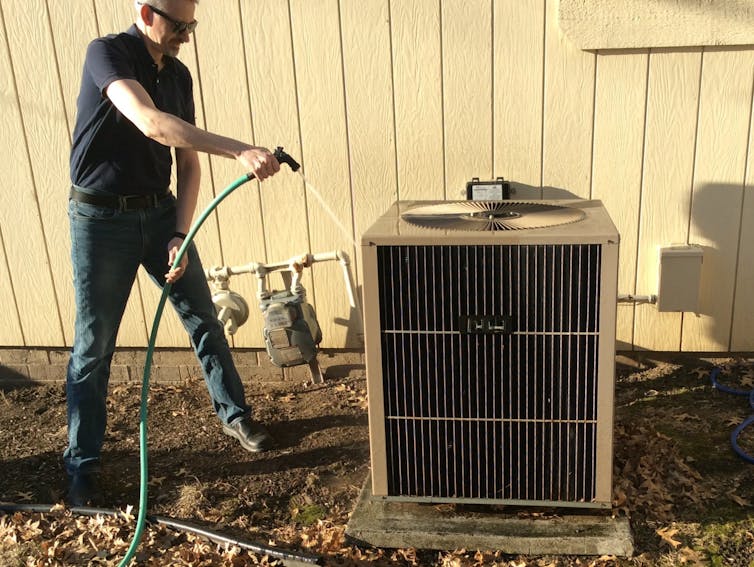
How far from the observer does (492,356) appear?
260cm

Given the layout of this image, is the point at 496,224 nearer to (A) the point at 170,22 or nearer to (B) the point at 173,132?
(B) the point at 173,132

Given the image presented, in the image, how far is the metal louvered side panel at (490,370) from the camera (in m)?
2.52

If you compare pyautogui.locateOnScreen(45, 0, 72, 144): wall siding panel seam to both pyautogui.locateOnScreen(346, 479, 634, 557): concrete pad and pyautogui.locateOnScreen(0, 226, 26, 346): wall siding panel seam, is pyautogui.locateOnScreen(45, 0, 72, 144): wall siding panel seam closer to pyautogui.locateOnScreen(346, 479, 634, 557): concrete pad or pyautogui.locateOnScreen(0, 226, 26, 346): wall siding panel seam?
pyautogui.locateOnScreen(0, 226, 26, 346): wall siding panel seam

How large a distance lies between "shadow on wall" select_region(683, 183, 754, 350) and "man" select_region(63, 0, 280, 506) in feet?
7.30

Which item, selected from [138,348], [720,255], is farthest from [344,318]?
[720,255]

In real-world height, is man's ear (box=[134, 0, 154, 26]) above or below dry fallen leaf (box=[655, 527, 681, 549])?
above

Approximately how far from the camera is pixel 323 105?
147 inches

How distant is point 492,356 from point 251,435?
1393 mm

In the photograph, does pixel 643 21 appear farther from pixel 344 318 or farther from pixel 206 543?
pixel 206 543

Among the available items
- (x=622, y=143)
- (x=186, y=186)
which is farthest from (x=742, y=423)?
(x=186, y=186)

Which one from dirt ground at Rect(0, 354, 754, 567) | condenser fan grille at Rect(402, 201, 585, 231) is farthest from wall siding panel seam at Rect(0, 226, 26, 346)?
condenser fan grille at Rect(402, 201, 585, 231)

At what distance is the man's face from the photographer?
9.04 ft

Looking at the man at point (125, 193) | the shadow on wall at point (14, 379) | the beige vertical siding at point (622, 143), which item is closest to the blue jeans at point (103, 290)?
the man at point (125, 193)

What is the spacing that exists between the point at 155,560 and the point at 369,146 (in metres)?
2.11
